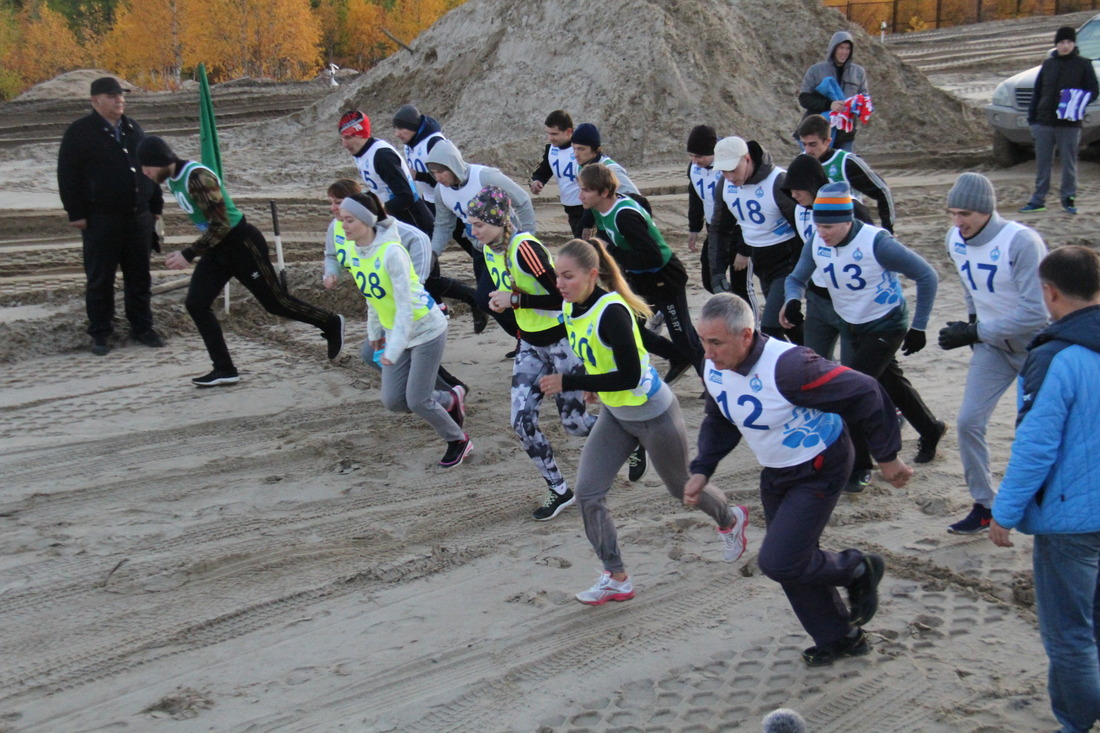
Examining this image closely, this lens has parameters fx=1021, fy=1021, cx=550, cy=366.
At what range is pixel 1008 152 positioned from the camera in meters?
16.4

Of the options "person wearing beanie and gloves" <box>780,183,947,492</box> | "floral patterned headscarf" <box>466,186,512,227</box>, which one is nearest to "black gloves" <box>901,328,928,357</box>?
"person wearing beanie and gloves" <box>780,183,947,492</box>

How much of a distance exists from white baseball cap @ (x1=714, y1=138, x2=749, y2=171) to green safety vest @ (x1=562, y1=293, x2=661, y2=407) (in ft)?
8.35

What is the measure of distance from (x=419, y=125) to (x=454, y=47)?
1298cm

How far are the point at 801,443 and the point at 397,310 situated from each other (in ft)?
10.8

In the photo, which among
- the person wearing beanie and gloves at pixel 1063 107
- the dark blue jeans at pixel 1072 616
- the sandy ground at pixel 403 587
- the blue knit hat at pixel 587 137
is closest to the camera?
the dark blue jeans at pixel 1072 616

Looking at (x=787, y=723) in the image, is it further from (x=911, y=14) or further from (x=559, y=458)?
(x=911, y=14)

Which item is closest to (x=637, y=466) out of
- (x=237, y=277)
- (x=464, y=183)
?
(x=464, y=183)

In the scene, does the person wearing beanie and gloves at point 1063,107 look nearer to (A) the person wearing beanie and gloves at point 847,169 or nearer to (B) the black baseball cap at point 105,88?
(A) the person wearing beanie and gloves at point 847,169

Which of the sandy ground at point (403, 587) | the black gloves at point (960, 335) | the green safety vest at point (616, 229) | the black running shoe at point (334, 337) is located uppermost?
the green safety vest at point (616, 229)

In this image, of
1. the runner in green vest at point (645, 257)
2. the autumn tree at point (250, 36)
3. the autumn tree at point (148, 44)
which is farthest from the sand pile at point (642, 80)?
the autumn tree at point (148, 44)

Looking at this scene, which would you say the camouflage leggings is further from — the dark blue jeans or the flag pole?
the flag pole

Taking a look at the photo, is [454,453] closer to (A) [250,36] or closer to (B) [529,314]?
(B) [529,314]

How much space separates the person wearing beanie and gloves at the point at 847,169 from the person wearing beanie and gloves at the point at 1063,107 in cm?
662

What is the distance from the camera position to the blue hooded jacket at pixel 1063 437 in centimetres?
368
